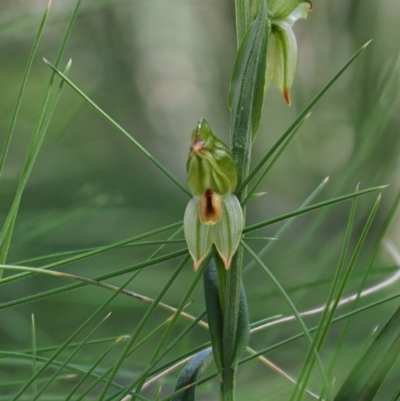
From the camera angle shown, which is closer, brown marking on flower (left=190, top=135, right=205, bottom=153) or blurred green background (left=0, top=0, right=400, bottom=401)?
brown marking on flower (left=190, top=135, right=205, bottom=153)

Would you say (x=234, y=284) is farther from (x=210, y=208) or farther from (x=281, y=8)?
(x=281, y=8)

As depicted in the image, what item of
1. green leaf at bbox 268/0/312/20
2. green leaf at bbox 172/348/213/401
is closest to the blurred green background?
green leaf at bbox 172/348/213/401

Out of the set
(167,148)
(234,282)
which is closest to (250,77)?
(234,282)

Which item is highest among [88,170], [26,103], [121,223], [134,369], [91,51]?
[91,51]

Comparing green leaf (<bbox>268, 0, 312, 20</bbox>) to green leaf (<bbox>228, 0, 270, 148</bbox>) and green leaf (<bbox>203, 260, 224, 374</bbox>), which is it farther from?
green leaf (<bbox>203, 260, 224, 374</bbox>)

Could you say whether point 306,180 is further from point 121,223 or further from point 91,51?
point 91,51

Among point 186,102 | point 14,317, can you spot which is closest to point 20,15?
point 14,317

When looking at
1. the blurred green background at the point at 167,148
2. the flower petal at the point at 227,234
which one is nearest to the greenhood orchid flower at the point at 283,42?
the flower petal at the point at 227,234
